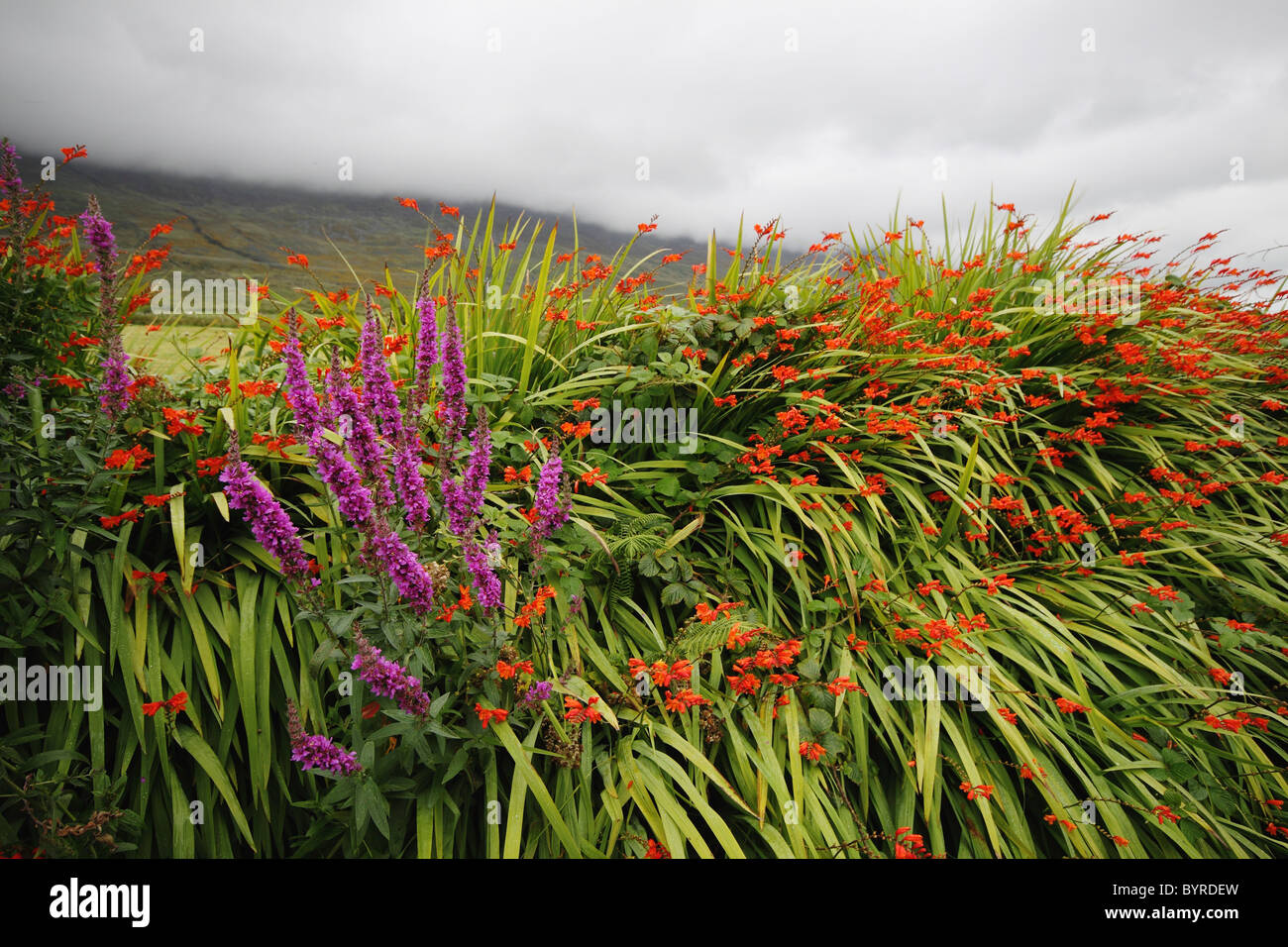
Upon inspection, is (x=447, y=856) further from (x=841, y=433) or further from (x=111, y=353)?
(x=841, y=433)

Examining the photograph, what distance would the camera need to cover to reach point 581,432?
221 cm

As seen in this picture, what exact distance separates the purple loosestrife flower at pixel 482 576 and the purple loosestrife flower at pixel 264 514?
14.3 inches

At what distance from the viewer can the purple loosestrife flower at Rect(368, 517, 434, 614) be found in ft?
4.24

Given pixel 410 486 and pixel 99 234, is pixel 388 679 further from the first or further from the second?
pixel 99 234

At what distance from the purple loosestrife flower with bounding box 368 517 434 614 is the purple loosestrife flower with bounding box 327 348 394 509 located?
76 millimetres

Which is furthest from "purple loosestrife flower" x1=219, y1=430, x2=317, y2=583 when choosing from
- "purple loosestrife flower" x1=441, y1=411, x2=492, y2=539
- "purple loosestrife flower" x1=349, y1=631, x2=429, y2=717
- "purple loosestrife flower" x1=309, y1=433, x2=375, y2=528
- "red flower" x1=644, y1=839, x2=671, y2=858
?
"red flower" x1=644, y1=839, x2=671, y2=858

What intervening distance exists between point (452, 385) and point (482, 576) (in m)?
0.50

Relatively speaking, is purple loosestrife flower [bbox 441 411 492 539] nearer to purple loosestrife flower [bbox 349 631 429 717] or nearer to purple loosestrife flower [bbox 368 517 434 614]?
purple loosestrife flower [bbox 368 517 434 614]

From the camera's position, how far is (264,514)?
130 cm

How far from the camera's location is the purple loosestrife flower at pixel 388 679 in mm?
1292

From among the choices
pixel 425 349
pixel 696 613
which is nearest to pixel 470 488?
pixel 425 349

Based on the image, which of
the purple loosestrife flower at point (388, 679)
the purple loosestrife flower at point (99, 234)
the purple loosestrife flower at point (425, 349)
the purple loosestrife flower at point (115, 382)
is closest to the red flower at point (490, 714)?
the purple loosestrife flower at point (388, 679)

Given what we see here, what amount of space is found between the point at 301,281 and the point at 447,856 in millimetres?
2851

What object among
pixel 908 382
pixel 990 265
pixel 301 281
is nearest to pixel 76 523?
pixel 301 281
